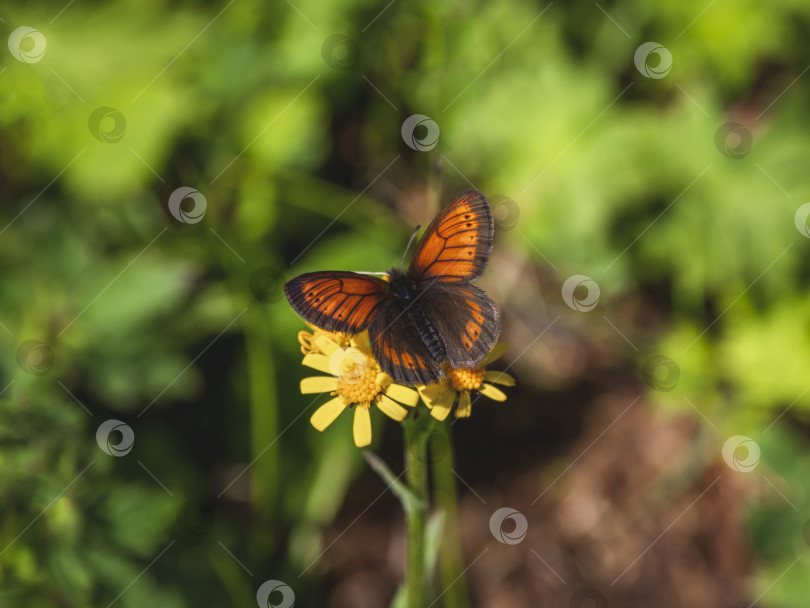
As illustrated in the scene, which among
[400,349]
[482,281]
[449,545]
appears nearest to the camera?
[400,349]

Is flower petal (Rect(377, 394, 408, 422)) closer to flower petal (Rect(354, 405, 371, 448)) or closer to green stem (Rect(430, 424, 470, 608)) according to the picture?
flower petal (Rect(354, 405, 371, 448))

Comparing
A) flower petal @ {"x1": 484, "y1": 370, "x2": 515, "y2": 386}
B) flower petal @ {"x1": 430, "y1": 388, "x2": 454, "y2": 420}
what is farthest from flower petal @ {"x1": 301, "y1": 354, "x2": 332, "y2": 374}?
flower petal @ {"x1": 484, "y1": 370, "x2": 515, "y2": 386}

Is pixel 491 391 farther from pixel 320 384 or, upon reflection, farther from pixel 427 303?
pixel 320 384

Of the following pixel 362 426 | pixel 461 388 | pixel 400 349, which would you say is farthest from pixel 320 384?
pixel 461 388

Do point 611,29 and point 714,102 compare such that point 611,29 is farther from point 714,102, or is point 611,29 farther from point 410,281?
point 410,281

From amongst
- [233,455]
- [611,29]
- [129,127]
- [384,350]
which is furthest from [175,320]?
[611,29]

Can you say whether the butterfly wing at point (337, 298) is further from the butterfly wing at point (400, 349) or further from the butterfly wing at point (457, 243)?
the butterfly wing at point (457, 243)
